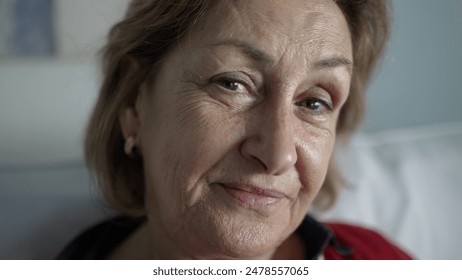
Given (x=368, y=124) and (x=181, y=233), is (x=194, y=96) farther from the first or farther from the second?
(x=368, y=124)

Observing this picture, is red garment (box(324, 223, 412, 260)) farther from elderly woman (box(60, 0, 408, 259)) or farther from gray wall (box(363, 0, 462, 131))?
gray wall (box(363, 0, 462, 131))

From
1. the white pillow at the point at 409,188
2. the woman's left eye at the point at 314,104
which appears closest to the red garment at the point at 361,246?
the white pillow at the point at 409,188

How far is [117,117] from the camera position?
893mm

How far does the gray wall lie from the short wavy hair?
145mm

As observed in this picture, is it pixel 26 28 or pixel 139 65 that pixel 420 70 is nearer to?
pixel 139 65

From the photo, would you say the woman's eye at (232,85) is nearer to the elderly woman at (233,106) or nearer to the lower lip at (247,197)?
the elderly woman at (233,106)

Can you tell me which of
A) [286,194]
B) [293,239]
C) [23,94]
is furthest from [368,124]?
[23,94]

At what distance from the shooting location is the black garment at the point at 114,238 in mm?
924

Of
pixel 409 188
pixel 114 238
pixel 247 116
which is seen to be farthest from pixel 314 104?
pixel 409 188

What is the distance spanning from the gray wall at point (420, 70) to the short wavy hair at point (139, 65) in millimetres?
145

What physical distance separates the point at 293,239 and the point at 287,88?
380 millimetres

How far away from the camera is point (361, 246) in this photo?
0.97m

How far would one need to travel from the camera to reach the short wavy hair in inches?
30.3

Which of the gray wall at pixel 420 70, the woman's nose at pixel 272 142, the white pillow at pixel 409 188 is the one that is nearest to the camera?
the woman's nose at pixel 272 142
